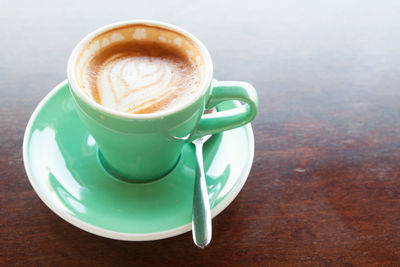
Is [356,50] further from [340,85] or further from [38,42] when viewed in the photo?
[38,42]

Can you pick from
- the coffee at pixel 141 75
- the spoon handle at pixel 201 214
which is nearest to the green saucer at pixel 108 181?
the spoon handle at pixel 201 214

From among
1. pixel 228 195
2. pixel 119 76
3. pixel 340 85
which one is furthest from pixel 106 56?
pixel 340 85

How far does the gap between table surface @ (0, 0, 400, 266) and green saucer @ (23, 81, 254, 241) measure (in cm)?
6

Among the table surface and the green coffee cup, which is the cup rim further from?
the table surface

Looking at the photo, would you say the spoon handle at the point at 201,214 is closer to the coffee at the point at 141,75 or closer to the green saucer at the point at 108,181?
the green saucer at the point at 108,181

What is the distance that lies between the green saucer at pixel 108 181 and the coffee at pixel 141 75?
0.16 metres

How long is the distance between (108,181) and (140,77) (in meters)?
0.23

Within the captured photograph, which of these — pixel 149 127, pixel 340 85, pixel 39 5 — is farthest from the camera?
pixel 39 5

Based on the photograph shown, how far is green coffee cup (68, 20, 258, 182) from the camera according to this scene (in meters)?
0.71

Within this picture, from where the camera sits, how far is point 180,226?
75 centimetres

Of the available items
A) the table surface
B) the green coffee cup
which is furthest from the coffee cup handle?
the table surface

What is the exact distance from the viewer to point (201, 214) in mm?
762

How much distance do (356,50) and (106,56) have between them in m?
0.82

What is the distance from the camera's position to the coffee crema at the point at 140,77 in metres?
0.80
